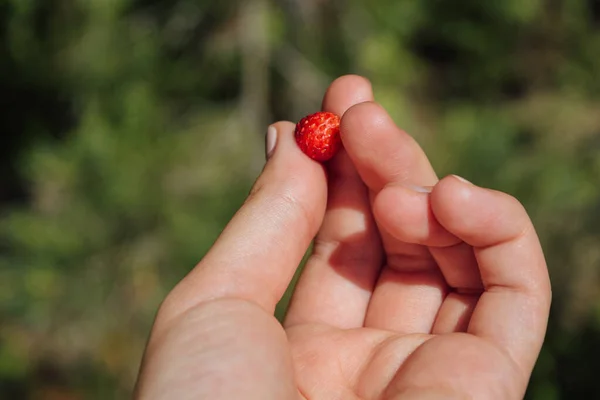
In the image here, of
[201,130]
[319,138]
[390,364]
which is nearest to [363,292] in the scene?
[390,364]

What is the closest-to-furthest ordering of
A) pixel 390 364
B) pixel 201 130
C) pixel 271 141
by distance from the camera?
pixel 390 364 < pixel 271 141 < pixel 201 130

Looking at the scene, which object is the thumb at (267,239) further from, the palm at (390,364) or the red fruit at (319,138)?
the palm at (390,364)

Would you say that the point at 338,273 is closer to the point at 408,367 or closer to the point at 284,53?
the point at 408,367

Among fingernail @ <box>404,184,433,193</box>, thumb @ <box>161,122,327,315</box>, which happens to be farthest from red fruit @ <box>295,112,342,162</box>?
fingernail @ <box>404,184,433,193</box>

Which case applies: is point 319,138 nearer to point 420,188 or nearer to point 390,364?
point 420,188

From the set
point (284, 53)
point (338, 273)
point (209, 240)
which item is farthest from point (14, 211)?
point (338, 273)

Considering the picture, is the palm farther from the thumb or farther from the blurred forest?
the blurred forest
